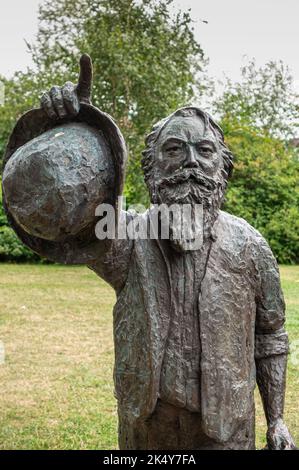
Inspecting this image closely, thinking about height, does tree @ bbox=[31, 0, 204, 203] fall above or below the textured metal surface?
above

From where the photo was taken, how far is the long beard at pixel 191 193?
2037 mm

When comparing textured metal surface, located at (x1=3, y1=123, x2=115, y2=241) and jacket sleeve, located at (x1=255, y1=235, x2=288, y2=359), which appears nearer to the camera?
textured metal surface, located at (x1=3, y1=123, x2=115, y2=241)

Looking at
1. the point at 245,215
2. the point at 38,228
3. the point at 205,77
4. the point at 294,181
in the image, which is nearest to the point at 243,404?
the point at 38,228

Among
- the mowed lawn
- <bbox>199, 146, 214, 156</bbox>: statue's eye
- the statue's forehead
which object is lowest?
the mowed lawn

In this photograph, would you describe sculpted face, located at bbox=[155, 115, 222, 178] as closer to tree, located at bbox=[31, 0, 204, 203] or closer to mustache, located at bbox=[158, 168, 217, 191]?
mustache, located at bbox=[158, 168, 217, 191]

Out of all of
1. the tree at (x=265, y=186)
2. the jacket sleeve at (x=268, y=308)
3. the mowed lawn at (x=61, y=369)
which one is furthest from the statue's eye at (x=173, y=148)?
the tree at (x=265, y=186)

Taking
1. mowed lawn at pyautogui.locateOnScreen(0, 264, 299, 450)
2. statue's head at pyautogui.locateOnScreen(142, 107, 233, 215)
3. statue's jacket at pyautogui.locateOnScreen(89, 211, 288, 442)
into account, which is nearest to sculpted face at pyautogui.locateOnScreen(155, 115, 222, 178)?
statue's head at pyautogui.locateOnScreen(142, 107, 233, 215)

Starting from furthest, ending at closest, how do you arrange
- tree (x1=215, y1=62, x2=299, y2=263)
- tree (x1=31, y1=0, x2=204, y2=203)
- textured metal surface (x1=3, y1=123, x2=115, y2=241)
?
tree (x1=215, y1=62, x2=299, y2=263) → tree (x1=31, y1=0, x2=204, y2=203) → textured metal surface (x1=3, y1=123, x2=115, y2=241)

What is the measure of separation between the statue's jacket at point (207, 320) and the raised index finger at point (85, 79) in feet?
1.61

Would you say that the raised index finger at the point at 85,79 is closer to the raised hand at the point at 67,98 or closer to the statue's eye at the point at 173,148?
the raised hand at the point at 67,98

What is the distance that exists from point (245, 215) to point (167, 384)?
1290 centimetres

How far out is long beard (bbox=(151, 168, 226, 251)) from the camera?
2037 millimetres

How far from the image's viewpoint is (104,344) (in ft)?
24.3
